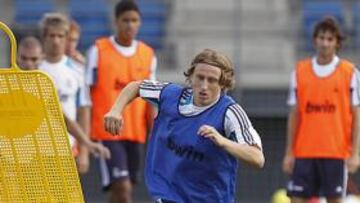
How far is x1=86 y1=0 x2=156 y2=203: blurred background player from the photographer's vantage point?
1211cm

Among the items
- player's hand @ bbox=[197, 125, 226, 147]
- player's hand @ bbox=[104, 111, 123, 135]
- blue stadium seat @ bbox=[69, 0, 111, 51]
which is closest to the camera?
player's hand @ bbox=[197, 125, 226, 147]

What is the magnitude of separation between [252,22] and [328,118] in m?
6.66

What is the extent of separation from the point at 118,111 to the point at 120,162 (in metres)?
4.58

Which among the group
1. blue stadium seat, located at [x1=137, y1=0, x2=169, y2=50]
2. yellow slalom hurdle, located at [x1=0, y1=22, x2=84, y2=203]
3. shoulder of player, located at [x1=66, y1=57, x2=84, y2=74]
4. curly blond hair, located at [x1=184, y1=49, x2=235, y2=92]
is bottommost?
blue stadium seat, located at [x1=137, y1=0, x2=169, y2=50]

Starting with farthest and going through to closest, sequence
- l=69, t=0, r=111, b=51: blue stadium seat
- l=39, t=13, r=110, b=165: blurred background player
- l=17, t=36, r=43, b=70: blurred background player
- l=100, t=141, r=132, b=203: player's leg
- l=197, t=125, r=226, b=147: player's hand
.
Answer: l=69, t=0, r=111, b=51: blue stadium seat → l=100, t=141, r=132, b=203: player's leg → l=39, t=13, r=110, b=165: blurred background player → l=17, t=36, r=43, b=70: blurred background player → l=197, t=125, r=226, b=147: player's hand

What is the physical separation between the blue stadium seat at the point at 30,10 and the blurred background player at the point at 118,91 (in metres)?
6.22

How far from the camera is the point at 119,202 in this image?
12.0m

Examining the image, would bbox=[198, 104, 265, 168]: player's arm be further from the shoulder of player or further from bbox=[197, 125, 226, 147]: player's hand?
the shoulder of player

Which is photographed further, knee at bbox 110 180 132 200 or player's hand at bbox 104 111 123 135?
knee at bbox 110 180 132 200

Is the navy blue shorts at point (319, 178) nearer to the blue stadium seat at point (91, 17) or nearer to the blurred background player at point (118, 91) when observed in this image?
the blurred background player at point (118, 91)

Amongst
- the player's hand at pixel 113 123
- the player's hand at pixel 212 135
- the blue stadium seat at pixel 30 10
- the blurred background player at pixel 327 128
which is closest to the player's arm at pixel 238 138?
the player's hand at pixel 212 135

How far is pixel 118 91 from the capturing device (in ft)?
39.8

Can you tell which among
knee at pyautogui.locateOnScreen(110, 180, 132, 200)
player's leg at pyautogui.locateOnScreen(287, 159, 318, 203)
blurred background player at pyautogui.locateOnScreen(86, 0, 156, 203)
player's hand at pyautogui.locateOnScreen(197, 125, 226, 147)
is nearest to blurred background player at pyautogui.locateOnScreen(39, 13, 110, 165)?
blurred background player at pyautogui.locateOnScreen(86, 0, 156, 203)

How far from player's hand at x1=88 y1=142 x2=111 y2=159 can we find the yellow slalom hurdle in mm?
3855
